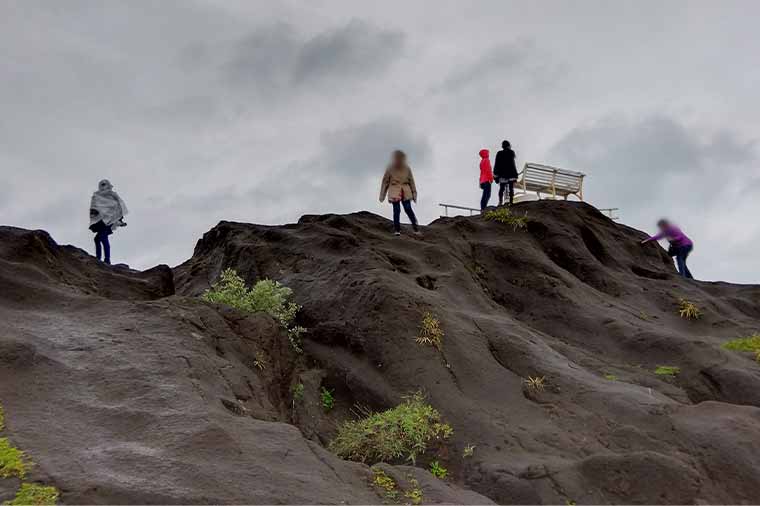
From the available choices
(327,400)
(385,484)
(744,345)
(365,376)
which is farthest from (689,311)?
(385,484)

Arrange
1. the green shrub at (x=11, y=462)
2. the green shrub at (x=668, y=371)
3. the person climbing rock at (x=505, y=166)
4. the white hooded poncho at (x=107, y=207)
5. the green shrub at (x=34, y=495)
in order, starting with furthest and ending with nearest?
the person climbing rock at (x=505, y=166), the white hooded poncho at (x=107, y=207), the green shrub at (x=668, y=371), the green shrub at (x=11, y=462), the green shrub at (x=34, y=495)

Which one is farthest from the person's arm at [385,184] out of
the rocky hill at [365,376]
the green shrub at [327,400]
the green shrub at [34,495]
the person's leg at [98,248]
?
the green shrub at [34,495]

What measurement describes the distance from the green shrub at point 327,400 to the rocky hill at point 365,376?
5.5 inches

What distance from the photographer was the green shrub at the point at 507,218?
49.9 feet

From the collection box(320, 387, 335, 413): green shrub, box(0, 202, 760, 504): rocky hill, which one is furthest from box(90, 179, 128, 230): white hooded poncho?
box(320, 387, 335, 413): green shrub

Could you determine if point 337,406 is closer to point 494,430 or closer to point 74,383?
point 494,430

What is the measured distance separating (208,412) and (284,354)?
9.57 ft

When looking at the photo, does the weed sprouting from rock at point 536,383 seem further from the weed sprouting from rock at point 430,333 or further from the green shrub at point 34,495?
the green shrub at point 34,495

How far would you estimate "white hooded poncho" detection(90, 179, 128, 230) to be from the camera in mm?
14648

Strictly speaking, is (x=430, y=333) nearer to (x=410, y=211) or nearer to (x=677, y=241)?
(x=410, y=211)

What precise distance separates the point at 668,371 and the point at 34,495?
8882 millimetres

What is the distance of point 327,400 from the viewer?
947 cm

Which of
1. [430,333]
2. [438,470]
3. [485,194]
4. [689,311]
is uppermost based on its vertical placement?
[485,194]

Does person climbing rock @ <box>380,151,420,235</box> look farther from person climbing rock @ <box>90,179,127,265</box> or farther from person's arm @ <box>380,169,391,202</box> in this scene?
person climbing rock @ <box>90,179,127,265</box>
